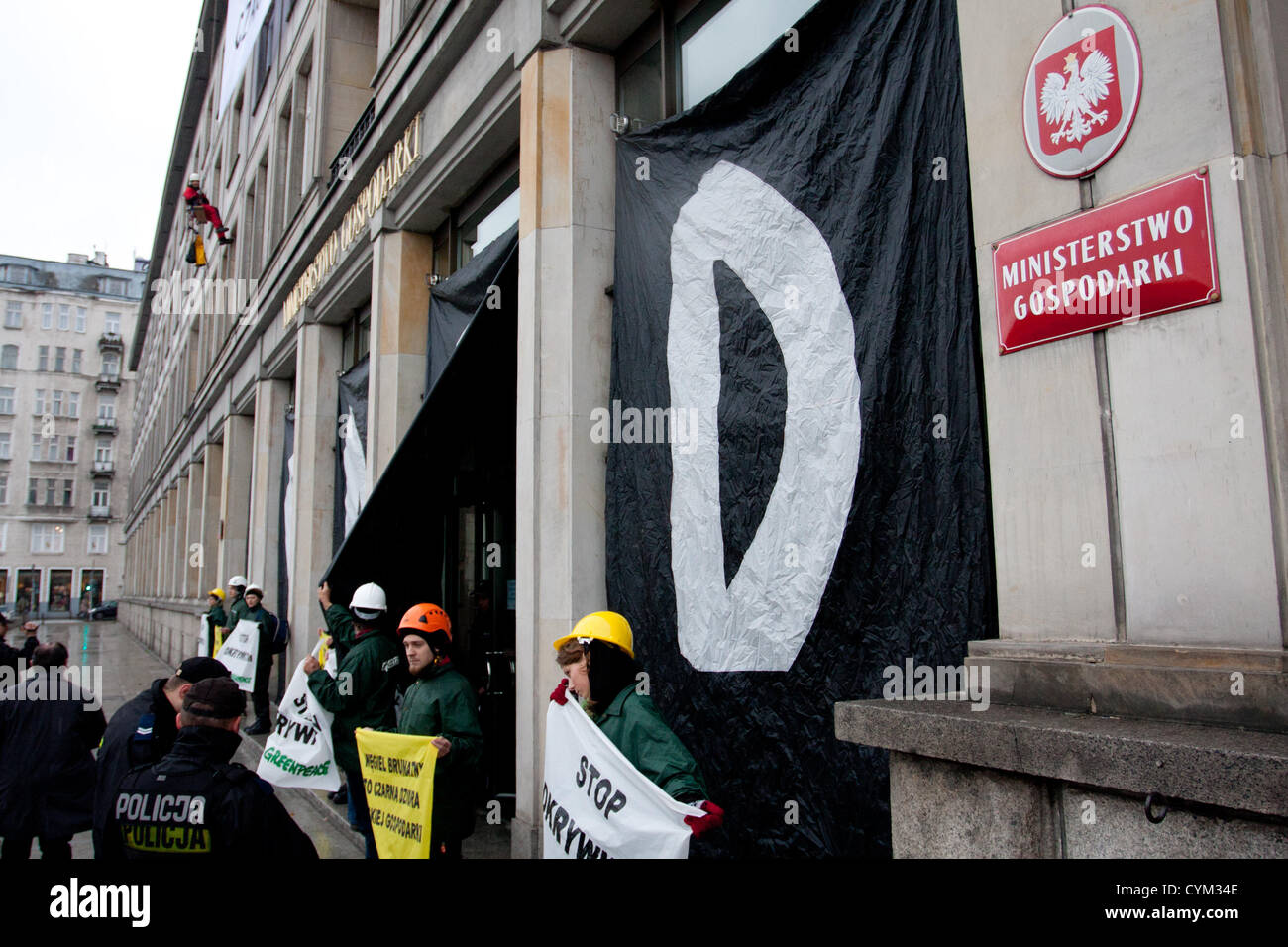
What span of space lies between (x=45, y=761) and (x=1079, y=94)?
7042 millimetres

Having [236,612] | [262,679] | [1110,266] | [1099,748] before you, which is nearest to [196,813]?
[1099,748]

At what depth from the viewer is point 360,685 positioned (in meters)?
6.41

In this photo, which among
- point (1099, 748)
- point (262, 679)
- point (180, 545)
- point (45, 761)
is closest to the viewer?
point (1099, 748)

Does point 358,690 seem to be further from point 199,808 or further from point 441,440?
point 199,808

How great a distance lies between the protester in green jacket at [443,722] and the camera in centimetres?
488

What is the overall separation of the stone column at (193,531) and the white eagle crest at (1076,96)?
Result: 89.4 ft

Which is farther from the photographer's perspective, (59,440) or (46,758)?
(59,440)

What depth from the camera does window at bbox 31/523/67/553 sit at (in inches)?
2704

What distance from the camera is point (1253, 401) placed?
276 centimetres

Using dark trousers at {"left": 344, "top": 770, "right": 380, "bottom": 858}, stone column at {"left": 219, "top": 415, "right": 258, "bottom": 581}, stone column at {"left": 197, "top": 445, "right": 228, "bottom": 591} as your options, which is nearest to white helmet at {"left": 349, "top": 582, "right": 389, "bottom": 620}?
dark trousers at {"left": 344, "top": 770, "right": 380, "bottom": 858}

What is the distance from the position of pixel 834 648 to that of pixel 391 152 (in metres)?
8.96

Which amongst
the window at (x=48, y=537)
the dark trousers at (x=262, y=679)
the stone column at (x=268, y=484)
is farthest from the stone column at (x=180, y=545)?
the window at (x=48, y=537)

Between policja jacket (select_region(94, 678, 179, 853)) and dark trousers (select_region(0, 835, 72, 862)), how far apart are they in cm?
242
